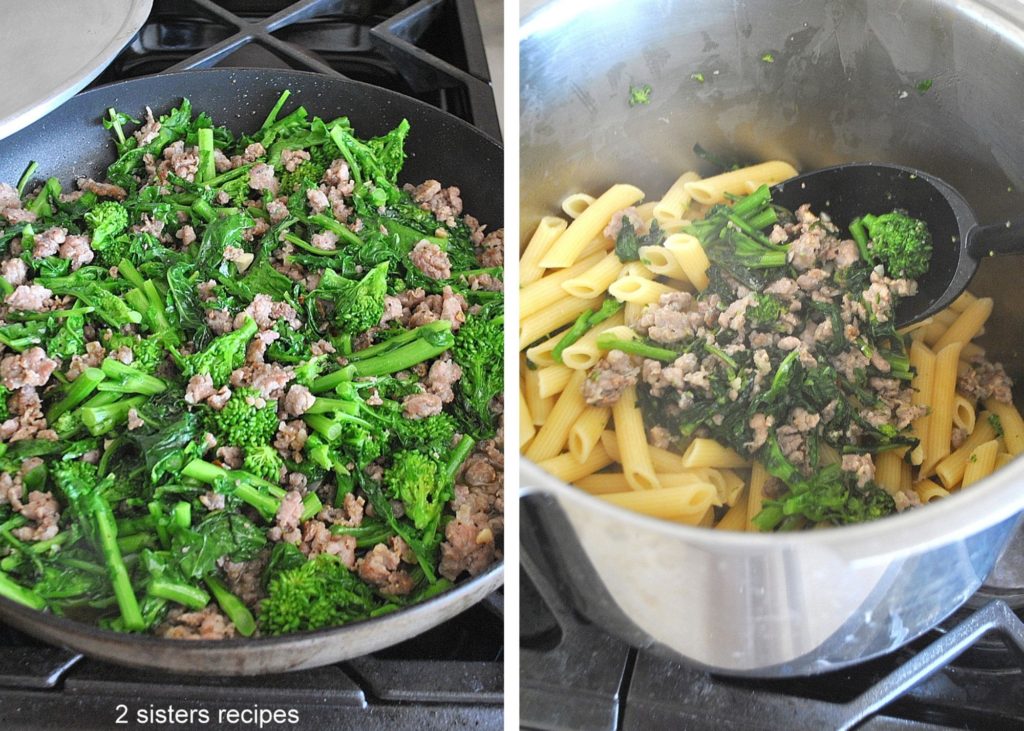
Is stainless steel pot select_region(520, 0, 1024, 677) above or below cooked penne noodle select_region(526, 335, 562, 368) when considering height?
above

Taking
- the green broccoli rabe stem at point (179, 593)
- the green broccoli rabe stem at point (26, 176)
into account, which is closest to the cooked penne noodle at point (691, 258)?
the green broccoli rabe stem at point (179, 593)

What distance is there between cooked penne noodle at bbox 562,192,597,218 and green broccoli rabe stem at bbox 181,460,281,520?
33cm

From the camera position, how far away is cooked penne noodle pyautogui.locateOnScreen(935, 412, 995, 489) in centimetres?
63

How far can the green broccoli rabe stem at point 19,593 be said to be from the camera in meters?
0.61

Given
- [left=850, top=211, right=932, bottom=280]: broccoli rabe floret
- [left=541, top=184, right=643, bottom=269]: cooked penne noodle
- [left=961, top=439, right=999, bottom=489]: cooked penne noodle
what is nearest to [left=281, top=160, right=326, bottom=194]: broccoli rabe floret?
[left=541, top=184, right=643, bottom=269]: cooked penne noodle

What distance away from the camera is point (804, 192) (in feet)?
2.56

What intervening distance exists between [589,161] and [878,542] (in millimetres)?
466

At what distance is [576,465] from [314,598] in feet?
0.65

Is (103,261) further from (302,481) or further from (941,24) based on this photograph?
(941,24)

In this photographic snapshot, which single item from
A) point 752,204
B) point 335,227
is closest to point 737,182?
point 752,204

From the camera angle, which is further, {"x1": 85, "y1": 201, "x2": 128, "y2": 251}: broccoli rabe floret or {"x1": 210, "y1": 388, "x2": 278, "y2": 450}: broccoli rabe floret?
{"x1": 85, "y1": 201, "x2": 128, "y2": 251}: broccoli rabe floret

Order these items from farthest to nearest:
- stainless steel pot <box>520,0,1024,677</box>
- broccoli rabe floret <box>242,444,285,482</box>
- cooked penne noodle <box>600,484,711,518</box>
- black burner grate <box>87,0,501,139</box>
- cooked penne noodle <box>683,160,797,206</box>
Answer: black burner grate <box>87,0,501,139</box> < cooked penne noodle <box>683,160,797,206</box> < broccoli rabe floret <box>242,444,285,482</box> < cooked penne noodle <box>600,484,711,518</box> < stainless steel pot <box>520,0,1024,677</box>

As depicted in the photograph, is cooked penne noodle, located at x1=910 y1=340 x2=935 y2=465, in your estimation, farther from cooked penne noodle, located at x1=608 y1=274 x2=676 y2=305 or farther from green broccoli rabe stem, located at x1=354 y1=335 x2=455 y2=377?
green broccoli rabe stem, located at x1=354 y1=335 x2=455 y2=377

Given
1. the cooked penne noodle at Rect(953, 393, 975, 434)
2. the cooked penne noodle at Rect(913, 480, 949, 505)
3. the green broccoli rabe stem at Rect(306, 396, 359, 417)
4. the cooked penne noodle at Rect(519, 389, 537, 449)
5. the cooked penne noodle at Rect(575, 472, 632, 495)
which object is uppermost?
the cooked penne noodle at Rect(519, 389, 537, 449)
